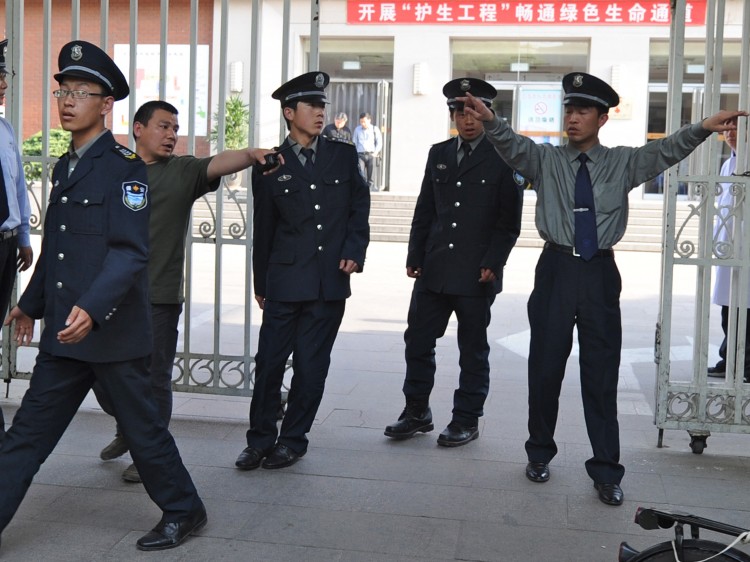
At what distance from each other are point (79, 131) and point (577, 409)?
12.5 feet

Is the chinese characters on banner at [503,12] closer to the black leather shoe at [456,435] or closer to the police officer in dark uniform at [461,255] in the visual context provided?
the police officer in dark uniform at [461,255]

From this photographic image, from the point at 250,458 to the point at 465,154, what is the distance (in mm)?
1997

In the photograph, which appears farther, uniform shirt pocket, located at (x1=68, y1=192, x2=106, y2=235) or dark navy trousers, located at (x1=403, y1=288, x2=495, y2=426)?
dark navy trousers, located at (x1=403, y1=288, x2=495, y2=426)

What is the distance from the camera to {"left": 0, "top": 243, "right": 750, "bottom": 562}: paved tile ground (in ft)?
13.0

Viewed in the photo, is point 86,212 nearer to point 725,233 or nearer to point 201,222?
point 725,233

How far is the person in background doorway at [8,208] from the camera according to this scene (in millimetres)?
5055

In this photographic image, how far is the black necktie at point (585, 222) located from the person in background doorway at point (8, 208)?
2.82m

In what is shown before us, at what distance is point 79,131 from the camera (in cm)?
385

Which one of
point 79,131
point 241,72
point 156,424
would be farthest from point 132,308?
point 241,72

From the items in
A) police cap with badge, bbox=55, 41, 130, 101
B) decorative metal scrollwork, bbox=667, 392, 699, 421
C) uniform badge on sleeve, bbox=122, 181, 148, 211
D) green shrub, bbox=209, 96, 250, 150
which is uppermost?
green shrub, bbox=209, 96, 250, 150

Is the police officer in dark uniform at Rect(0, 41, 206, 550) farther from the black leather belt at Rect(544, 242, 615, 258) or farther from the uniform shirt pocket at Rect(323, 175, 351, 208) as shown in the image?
the black leather belt at Rect(544, 242, 615, 258)

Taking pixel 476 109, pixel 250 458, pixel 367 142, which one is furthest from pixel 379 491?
pixel 367 142

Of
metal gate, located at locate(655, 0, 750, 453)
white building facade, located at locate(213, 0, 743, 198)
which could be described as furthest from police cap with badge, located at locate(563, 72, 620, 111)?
white building facade, located at locate(213, 0, 743, 198)

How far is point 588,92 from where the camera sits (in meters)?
4.73
